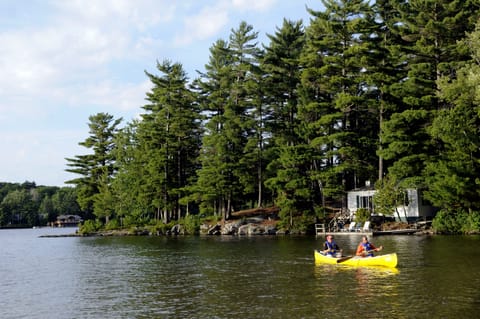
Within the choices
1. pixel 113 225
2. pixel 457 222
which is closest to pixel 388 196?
pixel 457 222

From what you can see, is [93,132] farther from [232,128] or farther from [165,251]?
[165,251]

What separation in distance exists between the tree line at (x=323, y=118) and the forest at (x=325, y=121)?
180mm

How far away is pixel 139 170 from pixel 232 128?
20646 millimetres

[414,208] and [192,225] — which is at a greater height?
[414,208]

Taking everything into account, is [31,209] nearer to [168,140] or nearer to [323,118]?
[168,140]

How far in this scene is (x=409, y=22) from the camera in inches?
2180

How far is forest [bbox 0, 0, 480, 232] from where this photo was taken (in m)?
48.5

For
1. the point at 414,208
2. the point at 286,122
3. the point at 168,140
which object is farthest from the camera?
the point at 168,140

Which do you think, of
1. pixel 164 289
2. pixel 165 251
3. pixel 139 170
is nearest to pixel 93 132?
pixel 139 170

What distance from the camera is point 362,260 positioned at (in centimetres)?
2723

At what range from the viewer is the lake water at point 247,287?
1693 cm

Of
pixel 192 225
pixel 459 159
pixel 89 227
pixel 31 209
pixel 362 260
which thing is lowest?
pixel 362 260

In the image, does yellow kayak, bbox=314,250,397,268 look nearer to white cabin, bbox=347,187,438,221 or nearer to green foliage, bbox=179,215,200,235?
white cabin, bbox=347,187,438,221

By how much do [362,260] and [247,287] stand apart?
8.54 m
